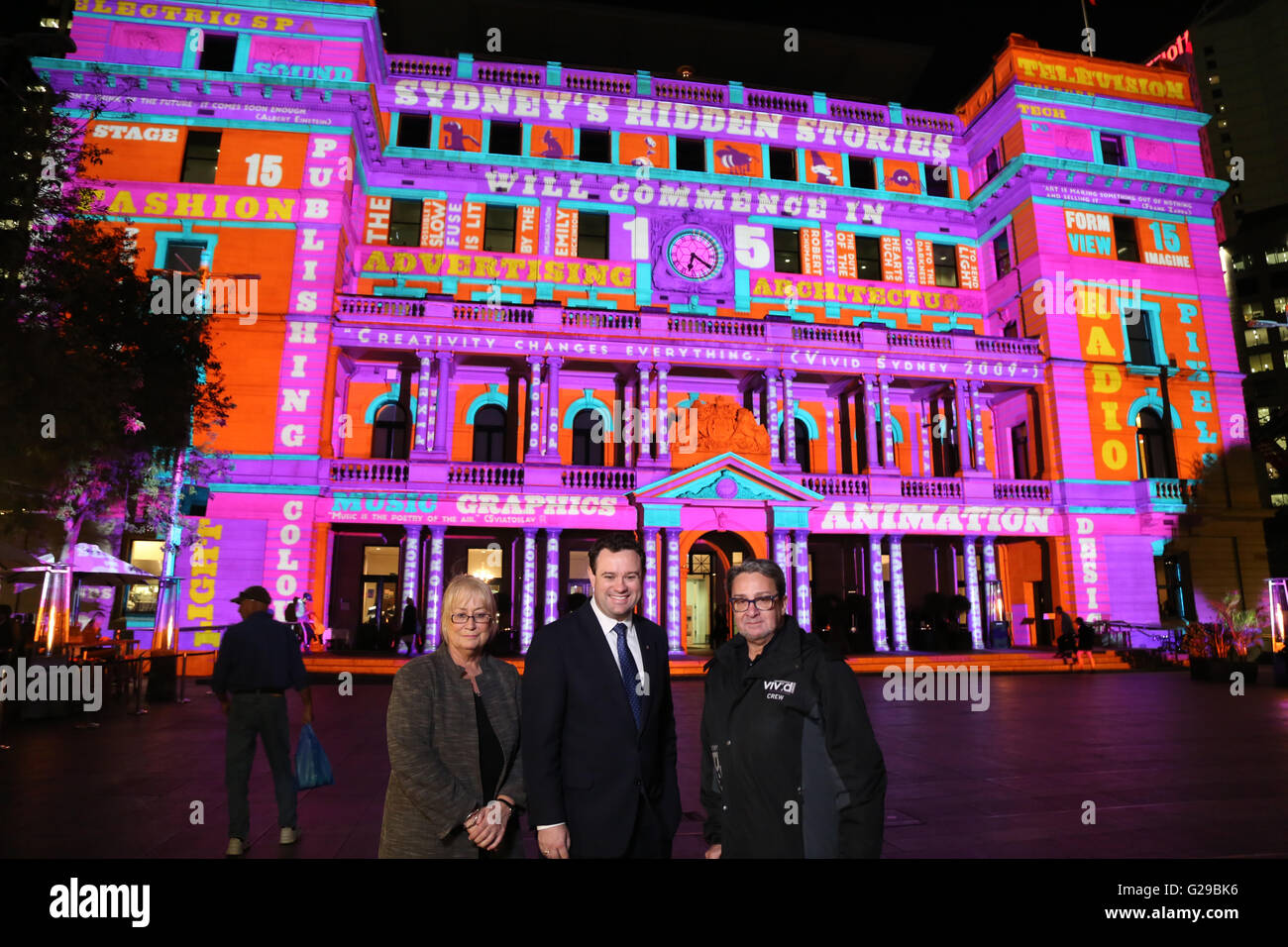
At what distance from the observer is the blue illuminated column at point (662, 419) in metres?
24.5

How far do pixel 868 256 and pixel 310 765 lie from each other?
2933 cm

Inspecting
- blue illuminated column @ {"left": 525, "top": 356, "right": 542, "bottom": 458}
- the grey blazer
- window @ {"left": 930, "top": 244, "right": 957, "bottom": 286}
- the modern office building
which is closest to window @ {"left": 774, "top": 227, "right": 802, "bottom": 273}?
the modern office building

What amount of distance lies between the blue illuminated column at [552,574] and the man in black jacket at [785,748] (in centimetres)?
2030

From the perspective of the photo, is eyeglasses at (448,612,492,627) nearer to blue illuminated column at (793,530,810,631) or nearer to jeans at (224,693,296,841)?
jeans at (224,693,296,841)

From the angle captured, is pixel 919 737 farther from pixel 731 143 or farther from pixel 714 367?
pixel 731 143

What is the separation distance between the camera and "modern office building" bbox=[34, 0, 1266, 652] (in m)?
23.5

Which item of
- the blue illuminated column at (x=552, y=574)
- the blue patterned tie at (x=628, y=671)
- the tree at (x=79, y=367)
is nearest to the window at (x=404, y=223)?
the tree at (x=79, y=367)

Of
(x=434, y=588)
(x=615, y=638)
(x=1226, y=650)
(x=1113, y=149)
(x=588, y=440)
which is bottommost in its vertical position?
(x=1226, y=650)

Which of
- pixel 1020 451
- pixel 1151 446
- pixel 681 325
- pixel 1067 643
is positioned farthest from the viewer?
pixel 1020 451

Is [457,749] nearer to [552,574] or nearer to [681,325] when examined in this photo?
[552,574]

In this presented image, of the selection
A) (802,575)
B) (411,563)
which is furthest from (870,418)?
(411,563)

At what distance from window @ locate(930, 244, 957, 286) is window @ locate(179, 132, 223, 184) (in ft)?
88.0

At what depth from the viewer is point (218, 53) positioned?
25484 mm
